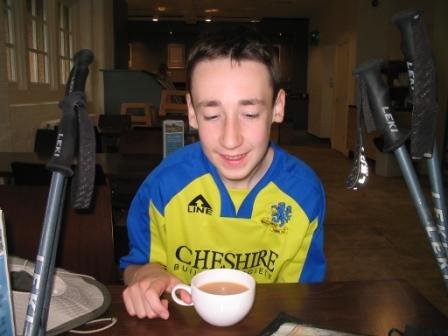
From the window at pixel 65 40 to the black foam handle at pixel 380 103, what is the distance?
5918 millimetres

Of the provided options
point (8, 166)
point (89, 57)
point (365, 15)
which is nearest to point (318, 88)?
point (365, 15)

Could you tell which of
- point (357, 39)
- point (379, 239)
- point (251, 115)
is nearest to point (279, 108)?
point (251, 115)

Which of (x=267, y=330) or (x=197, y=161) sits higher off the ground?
(x=197, y=161)

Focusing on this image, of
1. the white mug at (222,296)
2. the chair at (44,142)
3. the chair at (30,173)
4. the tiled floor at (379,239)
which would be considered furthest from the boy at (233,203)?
the chair at (44,142)

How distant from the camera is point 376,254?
3.53 meters

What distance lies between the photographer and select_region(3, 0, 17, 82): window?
416 centimetres

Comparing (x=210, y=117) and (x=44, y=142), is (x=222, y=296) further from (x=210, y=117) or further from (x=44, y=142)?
(x=44, y=142)

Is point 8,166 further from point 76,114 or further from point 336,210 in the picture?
point 336,210

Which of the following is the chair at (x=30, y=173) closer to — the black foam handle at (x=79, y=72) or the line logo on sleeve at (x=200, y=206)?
the line logo on sleeve at (x=200, y=206)

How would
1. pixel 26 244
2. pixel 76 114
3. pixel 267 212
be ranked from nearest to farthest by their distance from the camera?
pixel 76 114, pixel 267 212, pixel 26 244

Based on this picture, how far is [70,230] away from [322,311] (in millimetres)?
935

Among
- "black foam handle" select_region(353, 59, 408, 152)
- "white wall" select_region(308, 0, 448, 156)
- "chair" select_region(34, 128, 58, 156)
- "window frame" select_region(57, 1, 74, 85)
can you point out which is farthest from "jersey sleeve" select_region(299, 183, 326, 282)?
"window frame" select_region(57, 1, 74, 85)

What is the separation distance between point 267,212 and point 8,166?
6.07 feet

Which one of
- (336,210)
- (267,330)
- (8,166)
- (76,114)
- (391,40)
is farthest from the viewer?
(391,40)
